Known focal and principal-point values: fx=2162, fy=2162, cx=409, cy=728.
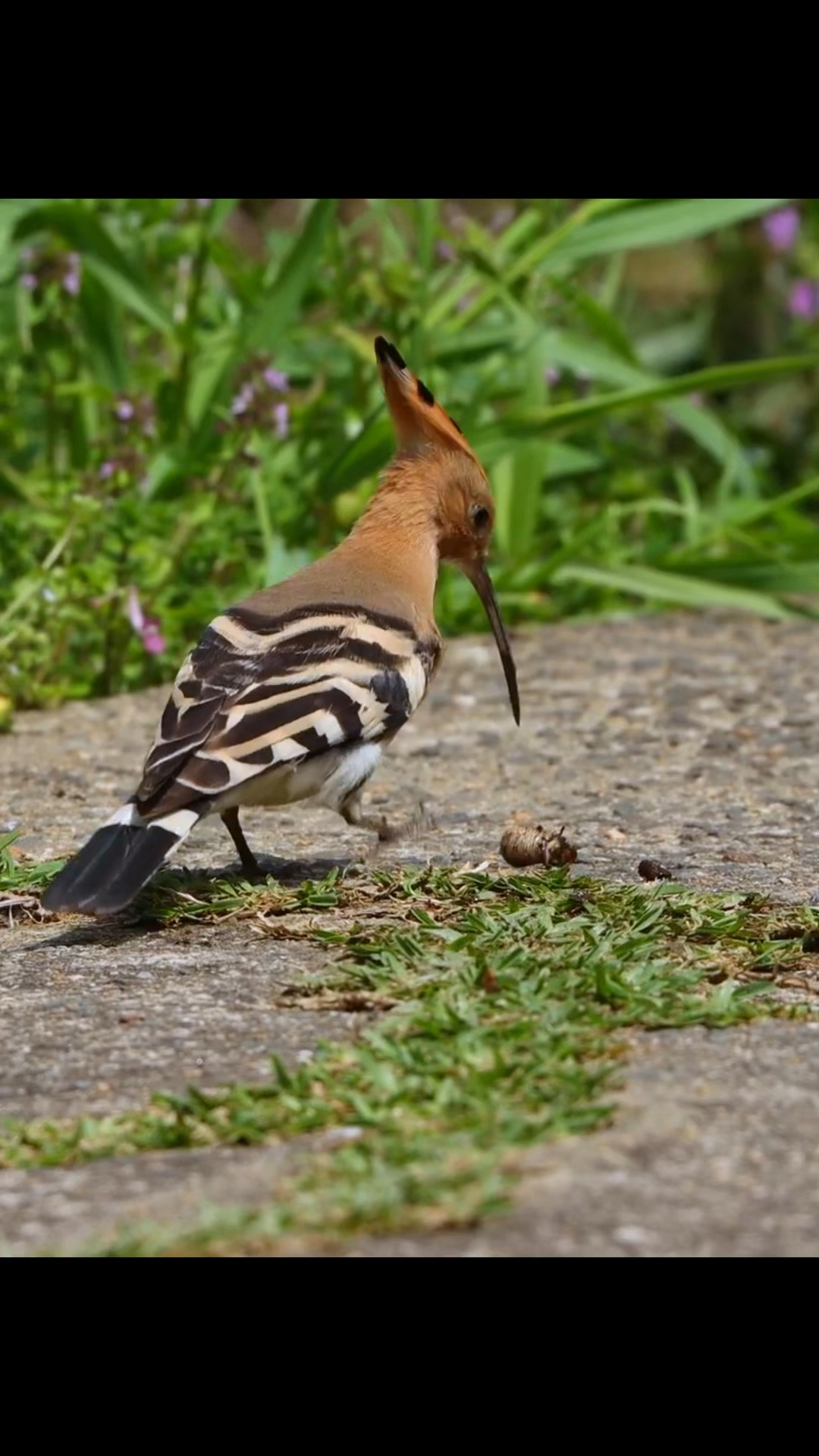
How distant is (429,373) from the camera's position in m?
6.49

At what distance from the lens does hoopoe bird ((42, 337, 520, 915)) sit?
368 cm

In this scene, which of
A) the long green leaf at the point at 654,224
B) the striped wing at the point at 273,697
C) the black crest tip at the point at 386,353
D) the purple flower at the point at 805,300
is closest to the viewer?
the striped wing at the point at 273,697

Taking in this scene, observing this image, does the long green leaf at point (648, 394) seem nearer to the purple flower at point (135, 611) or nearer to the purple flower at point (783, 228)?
the purple flower at point (135, 611)

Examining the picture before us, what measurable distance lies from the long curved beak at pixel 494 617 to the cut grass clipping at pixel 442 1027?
3.94 feet

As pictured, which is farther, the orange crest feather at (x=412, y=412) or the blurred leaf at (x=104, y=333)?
the blurred leaf at (x=104, y=333)

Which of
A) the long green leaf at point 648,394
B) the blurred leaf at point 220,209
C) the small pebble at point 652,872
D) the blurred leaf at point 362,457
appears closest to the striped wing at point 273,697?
the small pebble at point 652,872

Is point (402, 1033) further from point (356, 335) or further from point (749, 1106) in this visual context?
point (356, 335)

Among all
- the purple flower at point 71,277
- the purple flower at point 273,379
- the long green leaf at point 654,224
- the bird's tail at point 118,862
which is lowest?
the bird's tail at point 118,862

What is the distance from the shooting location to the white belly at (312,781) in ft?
12.7


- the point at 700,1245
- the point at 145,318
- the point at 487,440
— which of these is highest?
the point at 145,318

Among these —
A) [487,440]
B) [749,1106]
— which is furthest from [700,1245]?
[487,440]

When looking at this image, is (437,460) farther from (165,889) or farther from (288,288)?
(288,288)

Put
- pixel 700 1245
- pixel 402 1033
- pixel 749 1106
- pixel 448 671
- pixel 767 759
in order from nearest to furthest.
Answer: pixel 700 1245
pixel 749 1106
pixel 402 1033
pixel 767 759
pixel 448 671

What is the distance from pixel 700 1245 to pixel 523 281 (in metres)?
4.80
